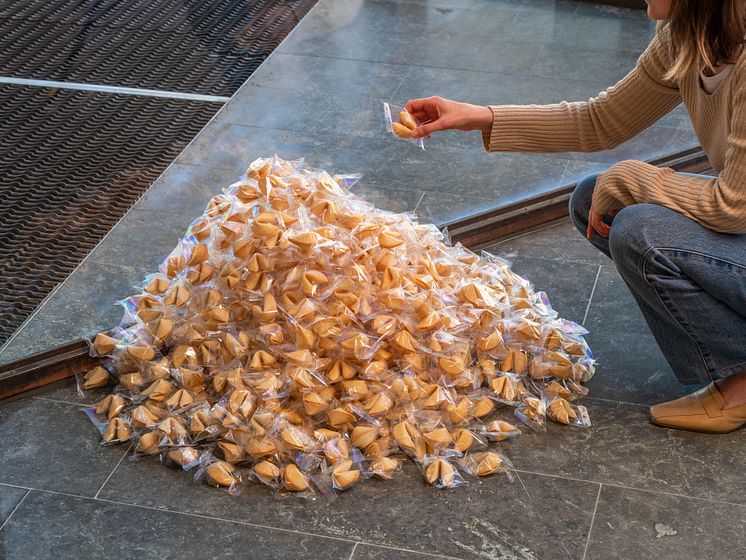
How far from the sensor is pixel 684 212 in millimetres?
1650

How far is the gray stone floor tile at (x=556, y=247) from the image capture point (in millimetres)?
2281

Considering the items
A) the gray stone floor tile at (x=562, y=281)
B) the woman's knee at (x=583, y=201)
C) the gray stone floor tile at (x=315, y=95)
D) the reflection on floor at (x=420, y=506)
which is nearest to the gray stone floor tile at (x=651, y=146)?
the gray stone floor tile at (x=562, y=281)

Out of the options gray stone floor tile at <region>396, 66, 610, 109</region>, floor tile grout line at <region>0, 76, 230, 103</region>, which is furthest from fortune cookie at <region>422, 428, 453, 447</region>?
floor tile grout line at <region>0, 76, 230, 103</region>

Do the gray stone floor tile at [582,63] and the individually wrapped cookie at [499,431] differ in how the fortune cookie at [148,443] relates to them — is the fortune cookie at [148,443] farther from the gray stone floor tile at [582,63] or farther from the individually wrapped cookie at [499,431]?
the gray stone floor tile at [582,63]

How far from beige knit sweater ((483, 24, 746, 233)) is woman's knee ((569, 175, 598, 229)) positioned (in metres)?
0.07

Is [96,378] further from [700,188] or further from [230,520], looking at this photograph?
[700,188]

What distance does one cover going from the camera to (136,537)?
1581mm

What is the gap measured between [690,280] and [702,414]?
257mm

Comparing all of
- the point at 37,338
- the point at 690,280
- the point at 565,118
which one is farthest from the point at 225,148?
the point at 690,280

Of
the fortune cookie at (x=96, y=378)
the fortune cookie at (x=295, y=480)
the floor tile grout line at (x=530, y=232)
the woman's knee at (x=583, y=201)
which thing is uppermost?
the woman's knee at (x=583, y=201)

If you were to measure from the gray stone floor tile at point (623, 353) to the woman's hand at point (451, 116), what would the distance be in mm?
480

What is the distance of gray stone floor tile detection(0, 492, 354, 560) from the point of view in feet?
5.08

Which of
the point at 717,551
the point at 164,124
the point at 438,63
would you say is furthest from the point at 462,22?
the point at 717,551

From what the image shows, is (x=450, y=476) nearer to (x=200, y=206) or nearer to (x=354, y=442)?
(x=354, y=442)
